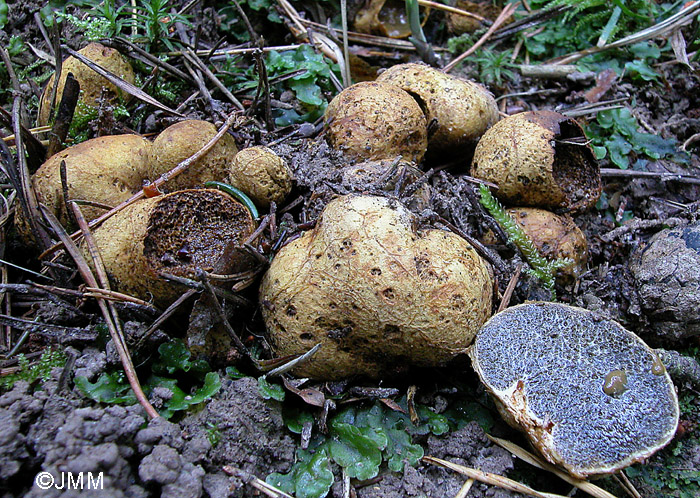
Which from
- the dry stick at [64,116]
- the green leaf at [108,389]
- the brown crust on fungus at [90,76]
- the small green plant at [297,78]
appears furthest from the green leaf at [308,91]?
the green leaf at [108,389]

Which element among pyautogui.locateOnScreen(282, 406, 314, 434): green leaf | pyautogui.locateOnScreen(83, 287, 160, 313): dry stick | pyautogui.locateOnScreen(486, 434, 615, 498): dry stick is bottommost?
pyautogui.locateOnScreen(486, 434, 615, 498): dry stick

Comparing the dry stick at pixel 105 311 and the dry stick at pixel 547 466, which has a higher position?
the dry stick at pixel 105 311

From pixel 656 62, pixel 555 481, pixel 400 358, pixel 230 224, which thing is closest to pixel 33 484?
pixel 230 224

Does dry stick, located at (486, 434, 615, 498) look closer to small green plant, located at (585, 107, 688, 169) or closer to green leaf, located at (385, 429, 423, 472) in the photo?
green leaf, located at (385, 429, 423, 472)

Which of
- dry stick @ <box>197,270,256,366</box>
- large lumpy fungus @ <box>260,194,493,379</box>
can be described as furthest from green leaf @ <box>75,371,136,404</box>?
large lumpy fungus @ <box>260,194,493,379</box>

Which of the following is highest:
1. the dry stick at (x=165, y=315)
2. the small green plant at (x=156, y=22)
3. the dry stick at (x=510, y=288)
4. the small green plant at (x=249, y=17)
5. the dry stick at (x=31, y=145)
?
the small green plant at (x=156, y=22)

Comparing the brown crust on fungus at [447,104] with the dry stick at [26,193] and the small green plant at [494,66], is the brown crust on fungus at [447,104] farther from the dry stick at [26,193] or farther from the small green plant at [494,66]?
the dry stick at [26,193]
